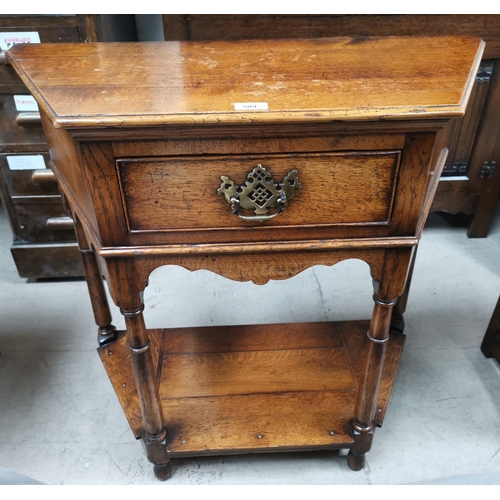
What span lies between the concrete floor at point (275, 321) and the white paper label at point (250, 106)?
3.20 feet

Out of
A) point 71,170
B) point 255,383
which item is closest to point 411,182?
point 71,170

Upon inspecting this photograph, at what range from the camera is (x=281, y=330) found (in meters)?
1.58

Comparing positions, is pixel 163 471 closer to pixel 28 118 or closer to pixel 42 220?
pixel 42 220

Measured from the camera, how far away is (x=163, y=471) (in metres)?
1.28

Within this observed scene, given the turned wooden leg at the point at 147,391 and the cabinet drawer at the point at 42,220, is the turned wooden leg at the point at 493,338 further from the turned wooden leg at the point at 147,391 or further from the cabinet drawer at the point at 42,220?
the cabinet drawer at the point at 42,220

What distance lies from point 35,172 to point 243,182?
1130 mm

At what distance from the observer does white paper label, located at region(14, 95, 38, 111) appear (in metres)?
1.58

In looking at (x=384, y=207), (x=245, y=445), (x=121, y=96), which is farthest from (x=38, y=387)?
(x=384, y=207)

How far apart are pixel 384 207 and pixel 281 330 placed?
2.56 ft

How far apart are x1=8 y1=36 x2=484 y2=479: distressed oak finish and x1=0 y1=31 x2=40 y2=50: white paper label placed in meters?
0.44

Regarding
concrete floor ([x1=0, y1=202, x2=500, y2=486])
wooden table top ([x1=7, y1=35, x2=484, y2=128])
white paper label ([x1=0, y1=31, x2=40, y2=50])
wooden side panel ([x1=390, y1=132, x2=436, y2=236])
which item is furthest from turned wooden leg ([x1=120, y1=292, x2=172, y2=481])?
white paper label ([x1=0, y1=31, x2=40, y2=50])

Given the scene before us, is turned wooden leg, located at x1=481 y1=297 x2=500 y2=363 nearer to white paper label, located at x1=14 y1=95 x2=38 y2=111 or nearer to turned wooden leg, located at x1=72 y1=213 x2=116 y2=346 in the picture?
turned wooden leg, located at x1=72 y1=213 x2=116 y2=346

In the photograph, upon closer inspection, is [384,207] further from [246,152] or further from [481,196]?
[481,196]

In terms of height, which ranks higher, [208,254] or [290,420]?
[208,254]
